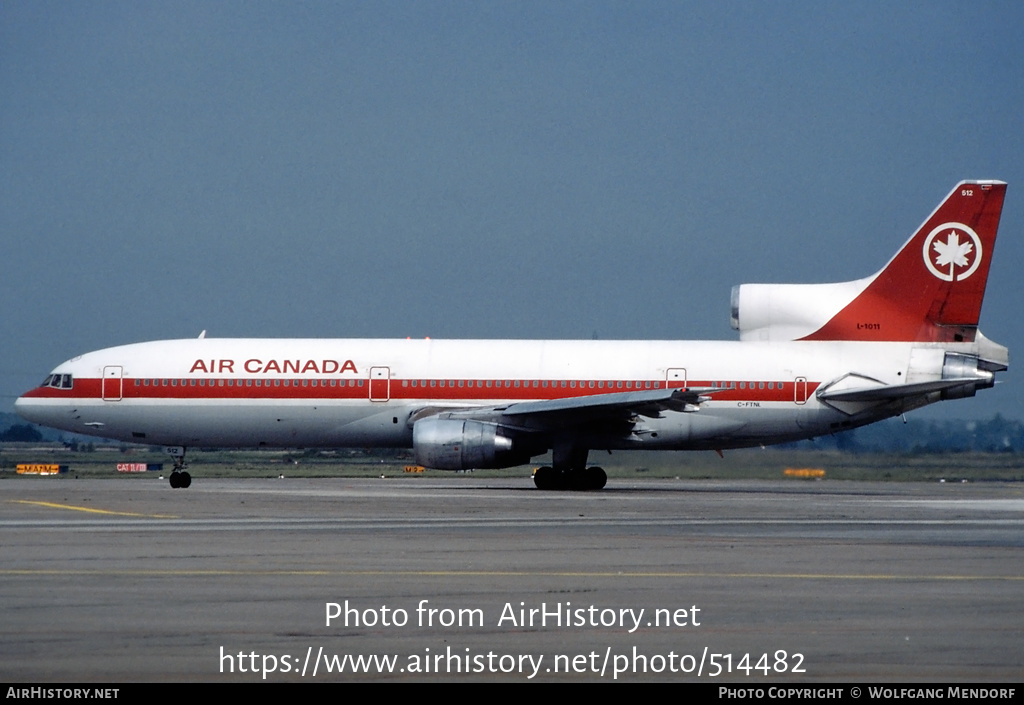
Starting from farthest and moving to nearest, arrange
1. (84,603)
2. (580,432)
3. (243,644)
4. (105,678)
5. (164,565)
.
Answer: (580,432) < (164,565) < (84,603) < (243,644) < (105,678)

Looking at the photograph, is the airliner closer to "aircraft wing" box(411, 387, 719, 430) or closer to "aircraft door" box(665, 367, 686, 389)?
"aircraft door" box(665, 367, 686, 389)

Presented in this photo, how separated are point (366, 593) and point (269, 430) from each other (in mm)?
26119

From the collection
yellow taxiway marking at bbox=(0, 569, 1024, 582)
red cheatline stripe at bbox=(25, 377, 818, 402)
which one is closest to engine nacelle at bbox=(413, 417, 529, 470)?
red cheatline stripe at bbox=(25, 377, 818, 402)

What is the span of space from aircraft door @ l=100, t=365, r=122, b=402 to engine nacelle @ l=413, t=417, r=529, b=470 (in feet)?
29.9

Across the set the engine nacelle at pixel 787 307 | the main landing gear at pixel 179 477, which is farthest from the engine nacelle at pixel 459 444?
the engine nacelle at pixel 787 307

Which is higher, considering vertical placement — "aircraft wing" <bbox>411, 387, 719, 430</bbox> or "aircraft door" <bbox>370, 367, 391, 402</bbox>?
"aircraft door" <bbox>370, 367, 391, 402</bbox>

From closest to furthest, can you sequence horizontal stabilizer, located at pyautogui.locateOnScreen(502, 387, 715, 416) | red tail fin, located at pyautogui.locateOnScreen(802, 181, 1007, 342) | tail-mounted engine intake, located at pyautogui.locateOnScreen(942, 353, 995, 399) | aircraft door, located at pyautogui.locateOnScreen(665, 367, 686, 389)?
horizontal stabilizer, located at pyautogui.locateOnScreen(502, 387, 715, 416) < tail-mounted engine intake, located at pyautogui.locateOnScreen(942, 353, 995, 399) < aircraft door, located at pyautogui.locateOnScreen(665, 367, 686, 389) < red tail fin, located at pyautogui.locateOnScreen(802, 181, 1007, 342)

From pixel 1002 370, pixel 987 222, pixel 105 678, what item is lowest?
pixel 105 678

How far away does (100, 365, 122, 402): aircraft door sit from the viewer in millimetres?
38562

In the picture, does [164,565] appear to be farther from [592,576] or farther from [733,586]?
[733,586]

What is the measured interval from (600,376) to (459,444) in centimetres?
513

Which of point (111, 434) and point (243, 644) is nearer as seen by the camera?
point (243, 644)

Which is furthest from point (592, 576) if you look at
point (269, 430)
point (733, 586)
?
point (269, 430)

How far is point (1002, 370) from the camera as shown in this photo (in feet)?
125
